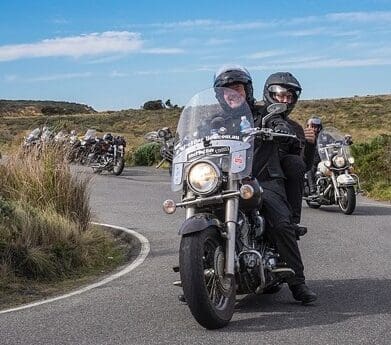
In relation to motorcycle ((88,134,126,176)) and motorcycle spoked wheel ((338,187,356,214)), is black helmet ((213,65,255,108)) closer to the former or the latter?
motorcycle spoked wheel ((338,187,356,214))

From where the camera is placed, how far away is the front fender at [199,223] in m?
5.69

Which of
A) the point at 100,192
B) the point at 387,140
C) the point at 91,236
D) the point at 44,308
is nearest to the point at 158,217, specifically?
the point at 91,236

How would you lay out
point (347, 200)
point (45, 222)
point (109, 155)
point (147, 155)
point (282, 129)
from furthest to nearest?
1. point (147, 155)
2. point (109, 155)
3. point (347, 200)
4. point (45, 222)
5. point (282, 129)

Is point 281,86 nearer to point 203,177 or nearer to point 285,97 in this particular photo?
point 285,97

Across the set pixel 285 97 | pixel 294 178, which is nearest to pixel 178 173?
pixel 294 178

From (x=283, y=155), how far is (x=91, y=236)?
3658 mm

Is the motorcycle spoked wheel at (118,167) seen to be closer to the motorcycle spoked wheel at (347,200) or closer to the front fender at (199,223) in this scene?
the motorcycle spoked wheel at (347,200)

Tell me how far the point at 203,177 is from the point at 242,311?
4.16 feet

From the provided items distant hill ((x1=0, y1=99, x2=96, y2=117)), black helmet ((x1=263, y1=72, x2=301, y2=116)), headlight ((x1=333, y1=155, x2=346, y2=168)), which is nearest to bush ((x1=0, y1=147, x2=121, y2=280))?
black helmet ((x1=263, y1=72, x2=301, y2=116))

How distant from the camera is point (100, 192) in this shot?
60.2 ft

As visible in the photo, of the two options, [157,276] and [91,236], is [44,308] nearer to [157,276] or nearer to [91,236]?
[157,276]

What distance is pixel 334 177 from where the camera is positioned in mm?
14055

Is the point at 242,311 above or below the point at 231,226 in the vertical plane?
below

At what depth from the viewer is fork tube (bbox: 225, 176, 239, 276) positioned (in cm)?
589
